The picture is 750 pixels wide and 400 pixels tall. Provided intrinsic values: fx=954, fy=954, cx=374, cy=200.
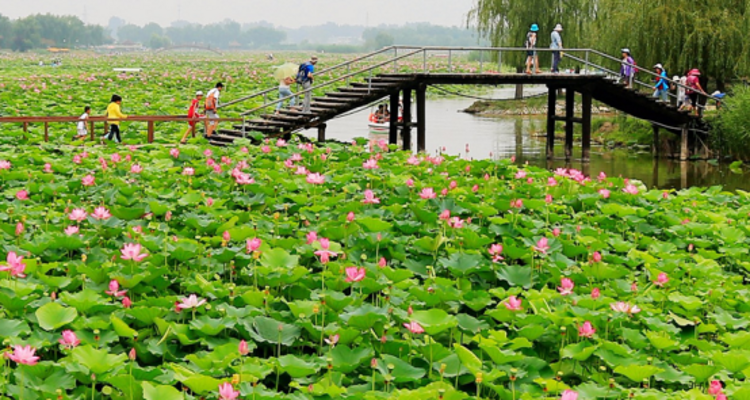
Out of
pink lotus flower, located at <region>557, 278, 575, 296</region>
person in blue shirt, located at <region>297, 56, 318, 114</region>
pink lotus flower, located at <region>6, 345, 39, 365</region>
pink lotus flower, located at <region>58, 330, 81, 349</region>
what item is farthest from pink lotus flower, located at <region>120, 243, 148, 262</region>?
person in blue shirt, located at <region>297, 56, 318, 114</region>

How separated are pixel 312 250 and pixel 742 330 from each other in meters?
2.24

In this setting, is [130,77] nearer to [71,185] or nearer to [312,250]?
[71,185]

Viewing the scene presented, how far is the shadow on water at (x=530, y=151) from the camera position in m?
15.2

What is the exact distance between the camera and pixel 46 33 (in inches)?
4434

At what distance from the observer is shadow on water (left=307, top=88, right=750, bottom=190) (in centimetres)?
1521

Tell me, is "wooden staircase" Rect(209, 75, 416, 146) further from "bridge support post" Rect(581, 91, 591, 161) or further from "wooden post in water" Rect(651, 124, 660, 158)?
"wooden post in water" Rect(651, 124, 660, 158)

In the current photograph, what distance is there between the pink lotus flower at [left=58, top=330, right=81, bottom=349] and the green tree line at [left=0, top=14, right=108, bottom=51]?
345ft

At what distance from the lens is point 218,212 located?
6.26 m

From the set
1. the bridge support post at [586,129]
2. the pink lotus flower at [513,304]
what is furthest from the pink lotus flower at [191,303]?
the bridge support post at [586,129]

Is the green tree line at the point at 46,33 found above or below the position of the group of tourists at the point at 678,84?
above

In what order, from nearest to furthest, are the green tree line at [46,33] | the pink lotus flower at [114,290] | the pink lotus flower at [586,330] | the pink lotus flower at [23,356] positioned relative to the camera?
the pink lotus flower at [23,356] < the pink lotus flower at [586,330] < the pink lotus flower at [114,290] < the green tree line at [46,33]

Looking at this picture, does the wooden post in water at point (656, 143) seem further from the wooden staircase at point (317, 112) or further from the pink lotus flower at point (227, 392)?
the pink lotus flower at point (227, 392)

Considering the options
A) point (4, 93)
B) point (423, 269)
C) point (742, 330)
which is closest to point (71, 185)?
point (423, 269)

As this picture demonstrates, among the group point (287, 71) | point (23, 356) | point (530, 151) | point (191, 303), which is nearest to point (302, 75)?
point (287, 71)
